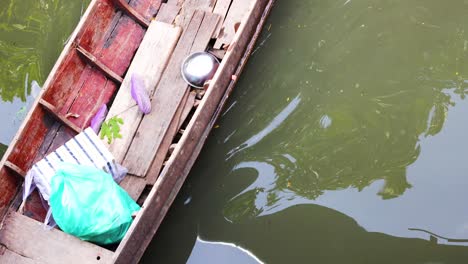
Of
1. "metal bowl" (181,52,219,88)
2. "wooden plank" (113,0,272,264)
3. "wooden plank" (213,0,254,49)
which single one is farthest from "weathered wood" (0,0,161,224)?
"wooden plank" (113,0,272,264)

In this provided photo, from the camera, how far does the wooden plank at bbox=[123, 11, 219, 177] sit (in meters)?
4.89

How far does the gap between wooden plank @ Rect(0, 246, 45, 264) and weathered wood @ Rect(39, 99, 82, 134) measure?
1.34 m

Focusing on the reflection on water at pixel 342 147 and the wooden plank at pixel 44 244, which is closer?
the wooden plank at pixel 44 244

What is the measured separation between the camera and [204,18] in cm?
543

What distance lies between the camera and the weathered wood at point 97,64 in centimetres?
505

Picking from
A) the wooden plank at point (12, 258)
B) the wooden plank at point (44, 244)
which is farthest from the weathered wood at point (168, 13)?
the wooden plank at point (12, 258)

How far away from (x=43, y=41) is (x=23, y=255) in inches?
112

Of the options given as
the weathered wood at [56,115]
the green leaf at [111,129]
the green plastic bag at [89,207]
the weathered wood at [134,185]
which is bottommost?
the green plastic bag at [89,207]

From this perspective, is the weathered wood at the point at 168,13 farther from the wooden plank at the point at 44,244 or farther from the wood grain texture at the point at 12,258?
the wood grain texture at the point at 12,258

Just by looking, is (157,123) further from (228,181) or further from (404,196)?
(404,196)

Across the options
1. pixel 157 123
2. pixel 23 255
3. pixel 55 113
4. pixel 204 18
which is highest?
pixel 204 18

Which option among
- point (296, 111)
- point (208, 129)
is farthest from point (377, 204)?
point (208, 129)

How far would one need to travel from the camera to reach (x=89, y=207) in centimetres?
425

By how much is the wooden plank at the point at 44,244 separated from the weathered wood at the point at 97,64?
1.72m
